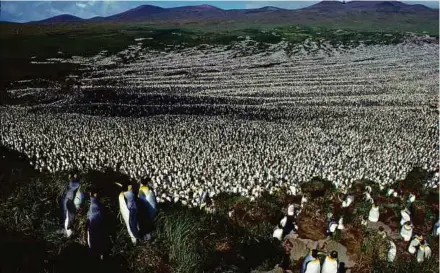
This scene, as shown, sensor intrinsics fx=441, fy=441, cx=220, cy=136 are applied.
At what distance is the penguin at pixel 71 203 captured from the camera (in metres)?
7.42

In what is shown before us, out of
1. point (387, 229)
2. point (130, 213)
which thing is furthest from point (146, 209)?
point (387, 229)

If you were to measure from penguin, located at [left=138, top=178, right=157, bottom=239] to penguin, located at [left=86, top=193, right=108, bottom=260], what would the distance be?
24.7 inches

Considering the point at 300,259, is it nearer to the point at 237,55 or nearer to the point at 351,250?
the point at 351,250

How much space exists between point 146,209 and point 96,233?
1.18 metres

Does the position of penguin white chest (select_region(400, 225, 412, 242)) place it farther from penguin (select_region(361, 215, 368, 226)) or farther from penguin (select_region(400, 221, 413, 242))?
penguin (select_region(361, 215, 368, 226))

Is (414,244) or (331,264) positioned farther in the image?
(414,244)

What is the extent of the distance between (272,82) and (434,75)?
19407 mm

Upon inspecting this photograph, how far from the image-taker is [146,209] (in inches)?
307

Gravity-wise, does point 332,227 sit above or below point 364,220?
above

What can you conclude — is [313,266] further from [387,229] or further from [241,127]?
[241,127]

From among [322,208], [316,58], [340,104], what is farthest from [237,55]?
[322,208]

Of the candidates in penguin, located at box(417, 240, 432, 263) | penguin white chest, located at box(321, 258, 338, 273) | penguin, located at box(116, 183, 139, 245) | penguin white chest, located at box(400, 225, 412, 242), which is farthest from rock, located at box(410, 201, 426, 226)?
penguin, located at box(116, 183, 139, 245)

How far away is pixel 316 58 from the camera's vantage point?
2574 inches

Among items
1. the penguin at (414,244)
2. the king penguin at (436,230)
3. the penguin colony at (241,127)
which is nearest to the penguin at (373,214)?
the king penguin at (436,230)
